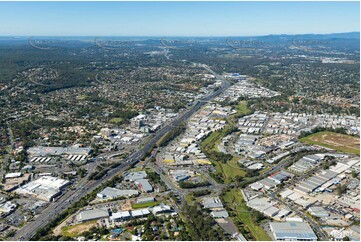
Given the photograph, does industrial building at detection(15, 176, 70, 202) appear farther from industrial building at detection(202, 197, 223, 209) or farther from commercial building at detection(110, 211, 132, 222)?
industrial building at detection(202, 197, 223, 209)

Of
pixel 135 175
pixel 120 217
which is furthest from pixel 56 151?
pixel 120 217

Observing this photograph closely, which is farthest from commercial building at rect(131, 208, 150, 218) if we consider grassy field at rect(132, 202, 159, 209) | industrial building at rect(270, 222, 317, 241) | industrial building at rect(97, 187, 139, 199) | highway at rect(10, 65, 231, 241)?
industrial building at rect(270, 222, 317, 241)

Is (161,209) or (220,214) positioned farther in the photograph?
(161,209)

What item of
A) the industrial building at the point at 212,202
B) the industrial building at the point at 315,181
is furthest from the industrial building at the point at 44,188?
the industrial building at the point at 315,181

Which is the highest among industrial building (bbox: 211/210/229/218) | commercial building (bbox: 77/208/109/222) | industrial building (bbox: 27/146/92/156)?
commercial building (bbox: 77/208/109/222)

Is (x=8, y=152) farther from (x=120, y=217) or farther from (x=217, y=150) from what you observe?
(x=217, y=150)

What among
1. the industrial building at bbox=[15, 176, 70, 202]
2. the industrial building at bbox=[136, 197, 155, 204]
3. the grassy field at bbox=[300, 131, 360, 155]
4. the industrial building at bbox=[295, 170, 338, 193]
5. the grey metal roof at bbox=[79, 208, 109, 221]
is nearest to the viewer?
the grey metal roof at bbox=[79, 208, 109, 221]

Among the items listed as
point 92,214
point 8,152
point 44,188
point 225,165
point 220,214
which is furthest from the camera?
point 8,152
